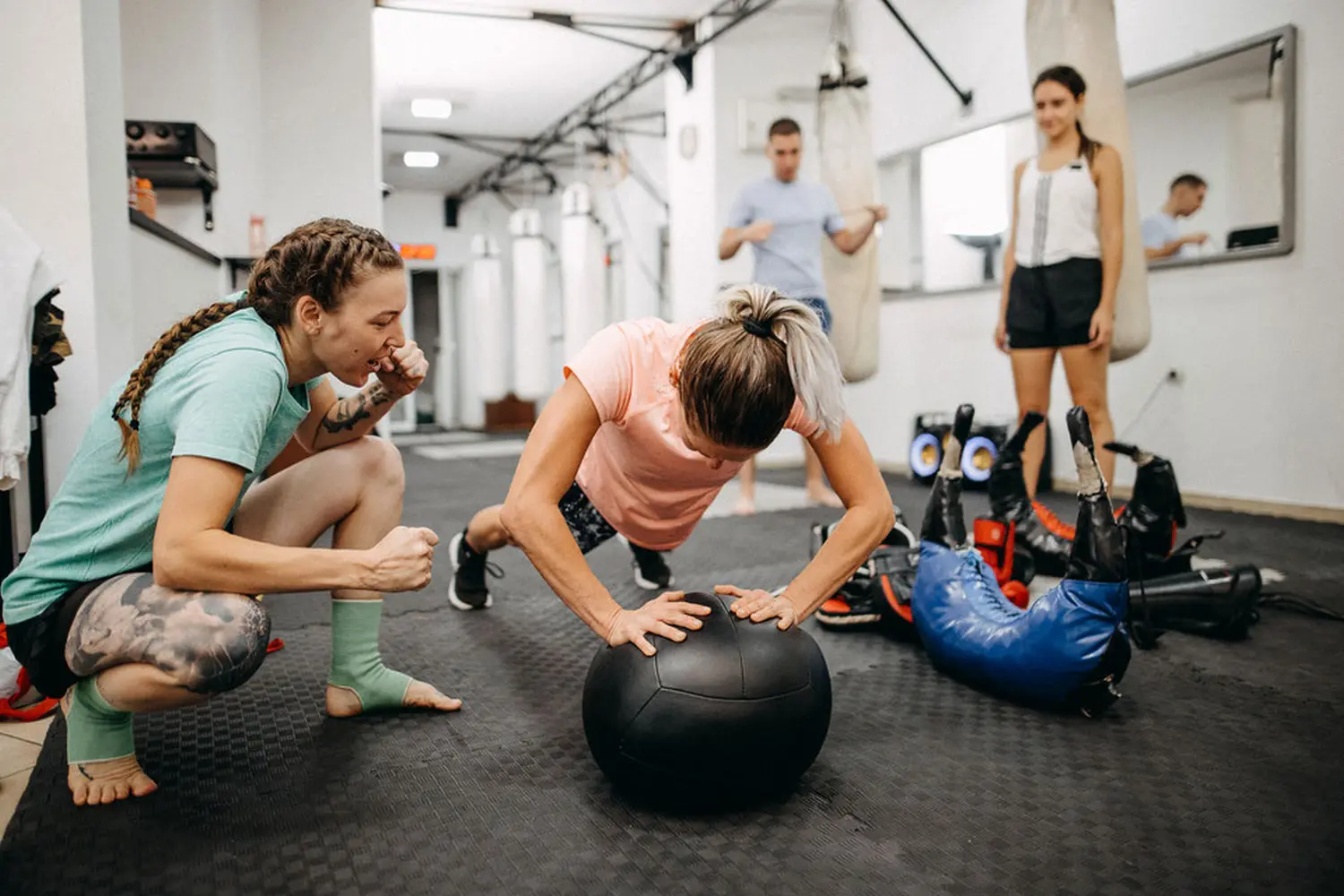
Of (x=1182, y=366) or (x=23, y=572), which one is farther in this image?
(x=1182, y=366)

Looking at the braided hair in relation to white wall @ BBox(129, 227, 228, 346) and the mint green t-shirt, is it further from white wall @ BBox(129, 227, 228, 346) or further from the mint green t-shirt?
white wall @ BBox(129, 227, 228, 346)

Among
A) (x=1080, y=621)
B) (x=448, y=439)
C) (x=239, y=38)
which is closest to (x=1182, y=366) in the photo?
(x=1080, y=621)

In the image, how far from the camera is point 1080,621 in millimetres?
1615

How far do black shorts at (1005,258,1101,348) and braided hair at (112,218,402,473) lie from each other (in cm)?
253

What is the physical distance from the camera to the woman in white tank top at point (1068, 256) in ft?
10.1

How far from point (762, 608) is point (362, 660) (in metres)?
0.77

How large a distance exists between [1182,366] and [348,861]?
13.1 ft

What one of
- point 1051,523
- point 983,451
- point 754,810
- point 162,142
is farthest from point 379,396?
point 983,451

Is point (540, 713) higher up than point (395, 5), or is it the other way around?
point (395, 5)

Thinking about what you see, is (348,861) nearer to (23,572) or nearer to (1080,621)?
(23,572)

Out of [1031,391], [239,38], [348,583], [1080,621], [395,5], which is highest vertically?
[395,5]

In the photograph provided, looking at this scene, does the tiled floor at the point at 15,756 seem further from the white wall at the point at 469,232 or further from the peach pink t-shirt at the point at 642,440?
the white wall at the point at 469,232

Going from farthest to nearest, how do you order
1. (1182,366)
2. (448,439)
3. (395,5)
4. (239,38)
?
1. (448,439)
2. (395,5)
3. (239,38)
4. (1182,366)

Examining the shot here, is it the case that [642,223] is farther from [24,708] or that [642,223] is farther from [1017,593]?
[24,708]
